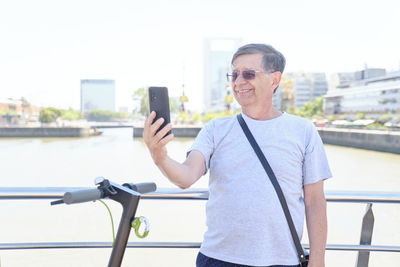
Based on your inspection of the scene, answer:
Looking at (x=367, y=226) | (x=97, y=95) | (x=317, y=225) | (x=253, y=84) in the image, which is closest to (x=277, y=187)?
(x=317, y=225)

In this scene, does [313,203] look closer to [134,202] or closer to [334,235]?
[134,202]

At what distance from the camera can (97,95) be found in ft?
355

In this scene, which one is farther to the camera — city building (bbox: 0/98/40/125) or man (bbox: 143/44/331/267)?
city building (bbox: 0/98/40/125)

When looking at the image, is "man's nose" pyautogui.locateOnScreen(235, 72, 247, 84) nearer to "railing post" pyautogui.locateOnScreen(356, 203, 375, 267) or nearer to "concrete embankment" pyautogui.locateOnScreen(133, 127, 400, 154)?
"railing post" pyautogui.locateOnScreen(356, 203, 375, 267)

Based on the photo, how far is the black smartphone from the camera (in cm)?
97

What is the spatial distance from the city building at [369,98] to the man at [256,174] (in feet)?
174

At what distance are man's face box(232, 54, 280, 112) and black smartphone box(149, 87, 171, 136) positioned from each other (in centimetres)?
32

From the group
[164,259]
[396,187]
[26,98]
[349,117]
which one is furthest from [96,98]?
[164,259]

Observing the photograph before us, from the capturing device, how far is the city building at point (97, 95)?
10800 cm

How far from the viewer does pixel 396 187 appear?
14414 millimetres

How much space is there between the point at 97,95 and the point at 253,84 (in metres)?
111

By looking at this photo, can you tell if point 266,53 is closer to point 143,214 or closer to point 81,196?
point 81,196

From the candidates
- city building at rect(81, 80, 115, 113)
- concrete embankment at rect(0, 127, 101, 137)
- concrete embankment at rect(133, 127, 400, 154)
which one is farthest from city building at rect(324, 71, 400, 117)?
city building at rect(81, 80, 115, 113)

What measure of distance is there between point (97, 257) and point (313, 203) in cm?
427
